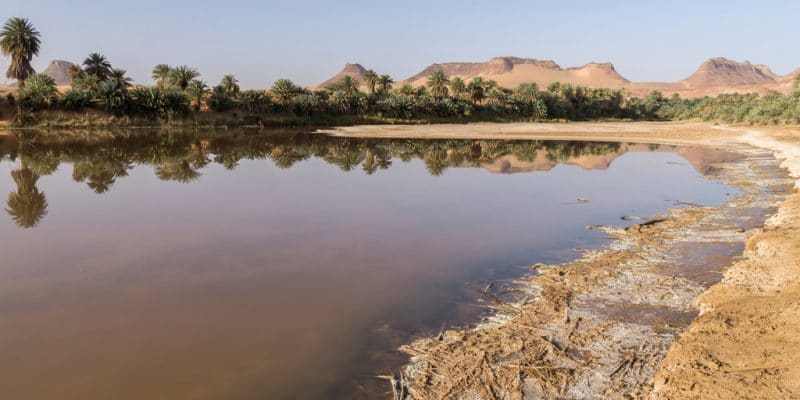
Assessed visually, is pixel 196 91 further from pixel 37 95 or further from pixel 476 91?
pixel 476 91

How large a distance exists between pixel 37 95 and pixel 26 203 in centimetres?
4888

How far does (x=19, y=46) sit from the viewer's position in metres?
62.9

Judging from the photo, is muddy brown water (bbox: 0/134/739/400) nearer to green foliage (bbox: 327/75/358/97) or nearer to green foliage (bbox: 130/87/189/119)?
green foliage (bbox: 130/87/189/119)

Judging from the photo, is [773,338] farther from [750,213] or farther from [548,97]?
[548,97]

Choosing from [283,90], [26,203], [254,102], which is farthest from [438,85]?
[26,203]

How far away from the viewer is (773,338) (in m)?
6.57

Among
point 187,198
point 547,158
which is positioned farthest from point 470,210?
point 547,158

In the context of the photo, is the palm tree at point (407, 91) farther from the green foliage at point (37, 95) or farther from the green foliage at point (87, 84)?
the green foliage at point (37, 95)

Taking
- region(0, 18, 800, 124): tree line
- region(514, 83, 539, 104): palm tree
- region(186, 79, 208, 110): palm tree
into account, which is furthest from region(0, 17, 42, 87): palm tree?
region(514, 83, 539, 104): palm tree

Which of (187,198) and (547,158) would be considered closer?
(187,198)

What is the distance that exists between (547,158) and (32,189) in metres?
28.9

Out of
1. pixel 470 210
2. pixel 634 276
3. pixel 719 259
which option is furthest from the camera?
pixel 470 210

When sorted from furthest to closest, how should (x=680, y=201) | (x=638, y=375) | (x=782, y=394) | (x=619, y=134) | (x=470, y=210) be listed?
(x=619, y=134) < (x=680, y=201) < (x=470, y=210) < (x=638, y=375) < (x=782, y=394)

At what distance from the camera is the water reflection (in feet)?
77.4
